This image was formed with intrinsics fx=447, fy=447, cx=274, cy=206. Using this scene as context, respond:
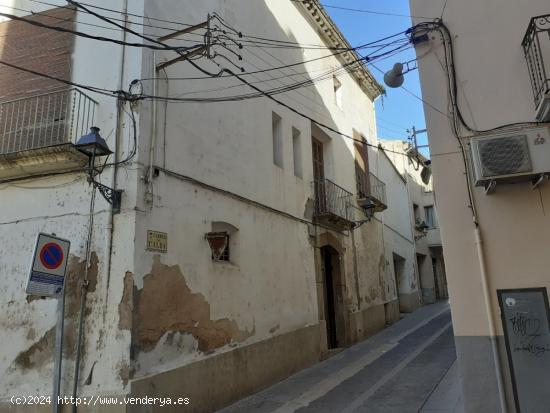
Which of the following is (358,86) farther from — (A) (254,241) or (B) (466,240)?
(B) (466,240)

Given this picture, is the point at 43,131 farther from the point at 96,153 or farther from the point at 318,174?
the point at 318,174

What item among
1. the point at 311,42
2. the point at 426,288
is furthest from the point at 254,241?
the point at 426,288

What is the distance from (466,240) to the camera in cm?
498

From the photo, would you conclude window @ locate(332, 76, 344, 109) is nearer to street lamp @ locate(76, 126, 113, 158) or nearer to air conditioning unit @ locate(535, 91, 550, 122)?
air conditioning unit @ locate(535, 91, 550, 122)

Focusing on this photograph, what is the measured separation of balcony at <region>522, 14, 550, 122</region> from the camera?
4770mm

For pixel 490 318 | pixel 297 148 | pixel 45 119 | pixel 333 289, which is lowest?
pixel 490 318

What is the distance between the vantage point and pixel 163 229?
20.2 feet

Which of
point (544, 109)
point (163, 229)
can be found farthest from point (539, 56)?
point (163, 229)

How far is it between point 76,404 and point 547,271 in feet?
18.0

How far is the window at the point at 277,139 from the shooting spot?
33.5 feet

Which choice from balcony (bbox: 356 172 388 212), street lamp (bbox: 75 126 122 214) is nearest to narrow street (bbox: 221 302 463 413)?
street lamp (bbox: 75 126 122 214)

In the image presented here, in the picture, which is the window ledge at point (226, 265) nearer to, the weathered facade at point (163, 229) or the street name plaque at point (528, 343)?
the weathered facade at point (163, 229)

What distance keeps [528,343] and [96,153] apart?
5295 mm

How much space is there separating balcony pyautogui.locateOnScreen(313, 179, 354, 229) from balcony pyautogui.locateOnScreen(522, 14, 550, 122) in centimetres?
654
